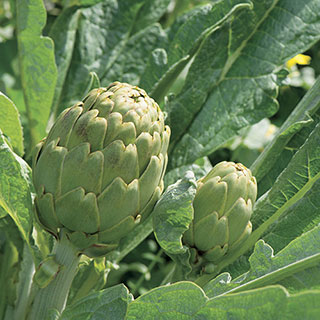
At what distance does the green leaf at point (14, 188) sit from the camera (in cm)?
71

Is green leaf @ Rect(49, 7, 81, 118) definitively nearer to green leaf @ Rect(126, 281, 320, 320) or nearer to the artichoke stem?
the artichoke stem

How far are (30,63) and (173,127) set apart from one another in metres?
0.25

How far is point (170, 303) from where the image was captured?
668mm

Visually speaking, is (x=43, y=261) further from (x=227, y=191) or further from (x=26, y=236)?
(x=227, y=191)

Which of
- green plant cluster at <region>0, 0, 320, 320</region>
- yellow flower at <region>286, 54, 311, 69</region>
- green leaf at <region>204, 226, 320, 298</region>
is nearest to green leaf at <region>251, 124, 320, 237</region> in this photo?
green plant cluster at <region>0, 0, 320, 320</region>

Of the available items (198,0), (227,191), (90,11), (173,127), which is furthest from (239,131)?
(198,0)

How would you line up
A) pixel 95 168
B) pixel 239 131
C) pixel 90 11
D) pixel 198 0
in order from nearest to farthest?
pixel 95 168, pixel 239 131, pixel 90 11, pixel 198 0

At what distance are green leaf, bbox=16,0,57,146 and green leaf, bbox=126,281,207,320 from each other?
42 cm

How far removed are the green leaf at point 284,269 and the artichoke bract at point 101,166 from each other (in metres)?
0.13

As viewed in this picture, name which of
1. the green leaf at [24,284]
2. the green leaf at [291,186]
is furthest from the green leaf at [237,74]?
the green leaf at [24,284]

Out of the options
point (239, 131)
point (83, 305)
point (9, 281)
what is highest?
point (239, 131)

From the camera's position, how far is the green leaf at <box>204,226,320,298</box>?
0.67 m

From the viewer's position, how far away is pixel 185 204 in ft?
2.30

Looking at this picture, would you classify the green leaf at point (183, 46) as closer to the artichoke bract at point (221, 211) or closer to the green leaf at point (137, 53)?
the green leaf at point (137, 53)
